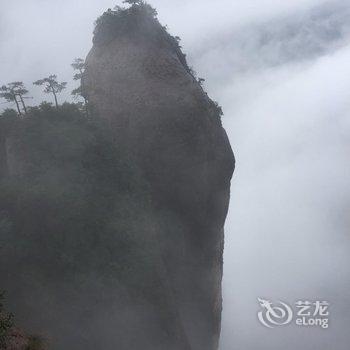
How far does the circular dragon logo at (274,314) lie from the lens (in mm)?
59312

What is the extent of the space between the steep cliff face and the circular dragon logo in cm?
1611

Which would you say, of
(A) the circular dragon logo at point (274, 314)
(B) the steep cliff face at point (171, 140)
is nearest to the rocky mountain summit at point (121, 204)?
(B) the steep cliff face at point (171, 140)

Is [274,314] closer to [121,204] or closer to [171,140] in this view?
[171,140]

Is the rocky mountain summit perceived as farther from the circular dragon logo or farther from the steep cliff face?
the circular dragon logo

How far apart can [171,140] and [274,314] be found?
34.2 meters

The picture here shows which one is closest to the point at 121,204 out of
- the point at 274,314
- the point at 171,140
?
the point at 171,140

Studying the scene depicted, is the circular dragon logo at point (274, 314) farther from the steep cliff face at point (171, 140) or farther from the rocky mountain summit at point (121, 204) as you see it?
the steep cliff face at point (171, 140)

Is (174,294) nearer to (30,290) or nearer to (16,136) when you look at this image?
(30,290)

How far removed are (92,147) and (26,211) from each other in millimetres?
8569

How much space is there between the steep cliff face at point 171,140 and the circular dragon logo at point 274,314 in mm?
16113

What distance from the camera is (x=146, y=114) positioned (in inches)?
1607

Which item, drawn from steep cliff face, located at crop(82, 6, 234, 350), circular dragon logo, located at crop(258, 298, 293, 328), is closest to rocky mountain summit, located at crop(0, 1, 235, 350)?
steep cliff face, located at crop(82, 6, 234, 350)

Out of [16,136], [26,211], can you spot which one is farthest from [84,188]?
[16,136]

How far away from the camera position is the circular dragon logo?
5931 cm
